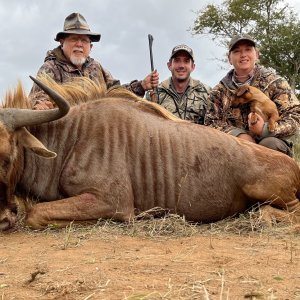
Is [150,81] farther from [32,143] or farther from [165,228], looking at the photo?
[165,228]

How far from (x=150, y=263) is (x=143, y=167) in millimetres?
1609

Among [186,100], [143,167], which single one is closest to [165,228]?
[143,167]

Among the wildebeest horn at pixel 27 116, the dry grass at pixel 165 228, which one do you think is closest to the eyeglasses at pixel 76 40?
the wildebeest horn at pixel 27 116

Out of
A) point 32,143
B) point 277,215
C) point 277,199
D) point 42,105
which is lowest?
point 277,215

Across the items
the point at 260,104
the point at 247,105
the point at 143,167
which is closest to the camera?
the point at 143,167

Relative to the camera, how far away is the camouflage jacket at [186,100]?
781 centimetres

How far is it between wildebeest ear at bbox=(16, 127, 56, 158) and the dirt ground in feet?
1.85

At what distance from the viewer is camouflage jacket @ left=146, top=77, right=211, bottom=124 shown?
7.81 meters

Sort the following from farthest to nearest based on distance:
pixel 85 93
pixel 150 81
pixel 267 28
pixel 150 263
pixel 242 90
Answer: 1. pixel 267 28
2. pixel 150 81
3. pixel 242 90
4. pixel 85 93
5. pixel 150 263

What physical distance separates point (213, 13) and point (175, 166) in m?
18.6

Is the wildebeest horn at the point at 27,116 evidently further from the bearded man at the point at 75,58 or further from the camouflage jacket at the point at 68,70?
the bearded man at the point at 75,58

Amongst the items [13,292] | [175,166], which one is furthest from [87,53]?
[13,292]

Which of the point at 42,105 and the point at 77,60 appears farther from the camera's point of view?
the point at 77,60

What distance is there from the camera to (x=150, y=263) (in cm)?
294
